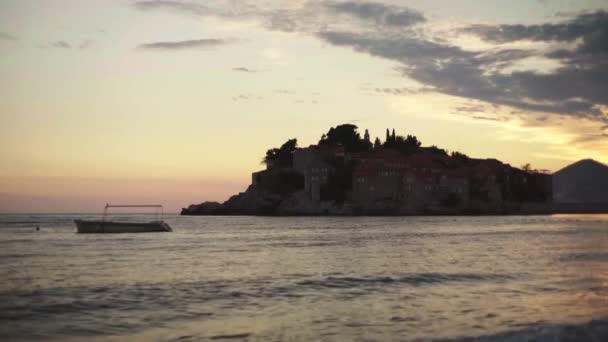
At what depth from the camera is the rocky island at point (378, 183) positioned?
5669 inches

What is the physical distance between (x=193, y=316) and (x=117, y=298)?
14.7 ft

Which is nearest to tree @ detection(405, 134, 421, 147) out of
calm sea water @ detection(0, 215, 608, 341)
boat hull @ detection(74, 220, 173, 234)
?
boat hull @ detection(74, 220, 173, 234)

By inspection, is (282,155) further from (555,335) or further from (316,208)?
(555,335)

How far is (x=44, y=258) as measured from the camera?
35.2m

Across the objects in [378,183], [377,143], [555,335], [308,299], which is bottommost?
[308,299]

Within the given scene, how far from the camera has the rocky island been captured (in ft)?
472

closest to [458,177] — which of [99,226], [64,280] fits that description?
[99,226]

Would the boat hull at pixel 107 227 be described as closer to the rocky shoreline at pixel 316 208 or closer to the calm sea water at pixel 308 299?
the calm sea water at pixel 308 299

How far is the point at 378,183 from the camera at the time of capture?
464 feet

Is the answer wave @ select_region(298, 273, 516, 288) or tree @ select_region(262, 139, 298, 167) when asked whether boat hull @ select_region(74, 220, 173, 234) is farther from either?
tree @ select_region(262, 139, 298, 167)

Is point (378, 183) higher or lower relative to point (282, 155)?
lower

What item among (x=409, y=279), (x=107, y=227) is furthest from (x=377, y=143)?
(x=409, y=279)

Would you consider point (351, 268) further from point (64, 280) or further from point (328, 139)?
point (328, 139)

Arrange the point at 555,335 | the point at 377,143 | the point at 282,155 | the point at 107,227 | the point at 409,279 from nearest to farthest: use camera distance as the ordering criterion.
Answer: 1. the point at 555,335
2. the point at 409,279
3. the point at 107,227
4. the point at 282,155
5. the point at 377,143
